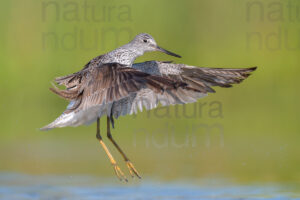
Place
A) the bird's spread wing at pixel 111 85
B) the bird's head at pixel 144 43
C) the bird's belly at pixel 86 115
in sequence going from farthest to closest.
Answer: the bird's head at pixel 144 43 → the bird's belly at pixel 86 115 → the bird's spread wing at pixel 111 85

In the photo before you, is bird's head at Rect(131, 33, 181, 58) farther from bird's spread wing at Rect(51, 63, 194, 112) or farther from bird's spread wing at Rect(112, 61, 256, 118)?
bird's spread wing at Rect(51, 63, 194, 112)

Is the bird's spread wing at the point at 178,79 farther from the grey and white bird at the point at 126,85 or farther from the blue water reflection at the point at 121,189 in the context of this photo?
the blue water reflection at the point at 121,189

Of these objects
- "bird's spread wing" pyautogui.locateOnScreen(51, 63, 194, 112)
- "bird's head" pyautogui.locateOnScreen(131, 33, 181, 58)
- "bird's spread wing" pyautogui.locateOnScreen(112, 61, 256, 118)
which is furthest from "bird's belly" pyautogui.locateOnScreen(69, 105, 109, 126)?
"bird's head" pyautogui.locateOnScreen(131, 33, 181, 58)

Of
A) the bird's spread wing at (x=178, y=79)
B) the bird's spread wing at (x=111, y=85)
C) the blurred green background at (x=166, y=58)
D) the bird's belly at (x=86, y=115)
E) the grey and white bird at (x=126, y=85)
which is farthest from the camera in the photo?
the blurred green background at (x=166, y=58)

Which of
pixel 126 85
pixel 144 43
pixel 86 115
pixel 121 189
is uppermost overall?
pixel 144 43

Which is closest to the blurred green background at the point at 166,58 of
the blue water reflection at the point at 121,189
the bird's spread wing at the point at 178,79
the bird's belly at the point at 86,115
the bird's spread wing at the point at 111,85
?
the blue water reflection at the point at 121,189

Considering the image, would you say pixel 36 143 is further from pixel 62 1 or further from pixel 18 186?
pixel 62 1

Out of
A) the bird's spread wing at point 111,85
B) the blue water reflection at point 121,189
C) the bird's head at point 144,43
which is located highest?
the bird's head at point 144,43

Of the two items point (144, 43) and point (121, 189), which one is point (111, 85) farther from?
point (121, 189)

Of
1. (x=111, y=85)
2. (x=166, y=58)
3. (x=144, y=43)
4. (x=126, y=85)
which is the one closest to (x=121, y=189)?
(x=144, y=43)
